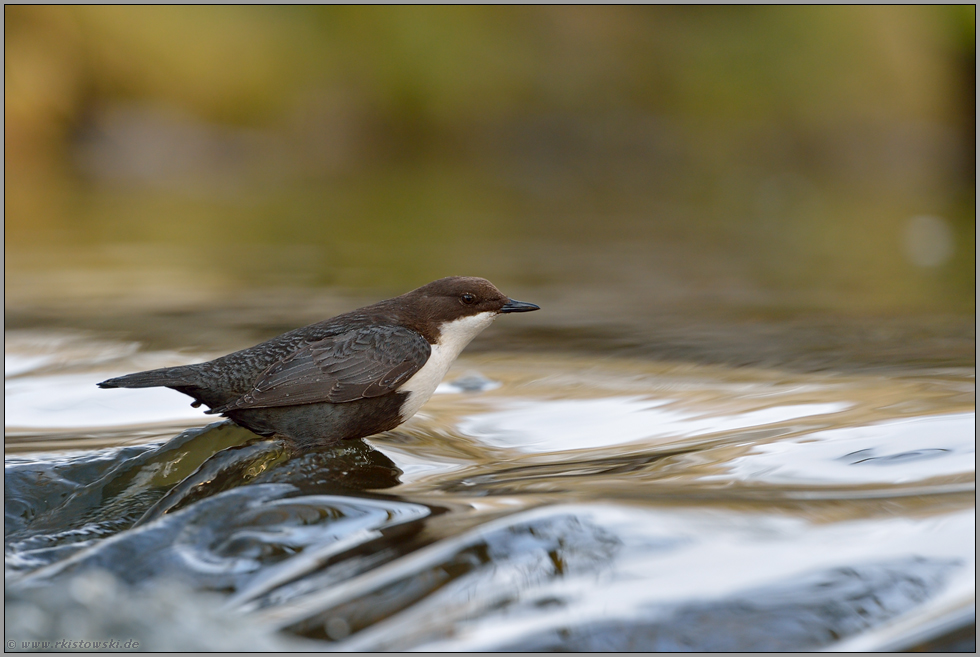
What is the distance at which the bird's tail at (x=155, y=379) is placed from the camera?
3.40 meters

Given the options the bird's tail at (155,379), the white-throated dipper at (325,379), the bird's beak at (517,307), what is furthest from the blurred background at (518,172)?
the bird's tail at (155,379)

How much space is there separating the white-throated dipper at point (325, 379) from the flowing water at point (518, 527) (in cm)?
14

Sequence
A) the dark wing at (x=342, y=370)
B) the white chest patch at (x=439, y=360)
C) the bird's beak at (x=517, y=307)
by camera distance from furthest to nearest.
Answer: the bird's beak at (x=517, y=307) → the white chest patch at (x=439, y=360) → the dark wing at (x=342, y=370)

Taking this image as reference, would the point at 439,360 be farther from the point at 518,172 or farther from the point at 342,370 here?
the point at 518,172

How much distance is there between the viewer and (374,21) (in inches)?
957

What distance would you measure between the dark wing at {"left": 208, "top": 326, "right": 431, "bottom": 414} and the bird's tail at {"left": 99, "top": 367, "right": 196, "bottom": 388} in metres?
0.17

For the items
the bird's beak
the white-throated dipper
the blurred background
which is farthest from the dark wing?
the blurred background

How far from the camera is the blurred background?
667cm

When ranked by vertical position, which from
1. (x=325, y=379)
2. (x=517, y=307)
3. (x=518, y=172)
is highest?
(x=518, y=172)

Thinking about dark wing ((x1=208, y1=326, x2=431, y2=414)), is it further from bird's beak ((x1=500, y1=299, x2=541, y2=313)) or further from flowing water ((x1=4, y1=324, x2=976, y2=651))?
bird's beak ((x1=500, y1=299, x2=541, y2=313))

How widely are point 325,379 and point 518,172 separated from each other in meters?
19.8

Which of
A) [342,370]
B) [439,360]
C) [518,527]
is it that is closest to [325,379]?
[342,370]

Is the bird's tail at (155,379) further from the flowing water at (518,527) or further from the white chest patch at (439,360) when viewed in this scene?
the white chest patch at (439,360)

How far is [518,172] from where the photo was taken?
23.0 meters
